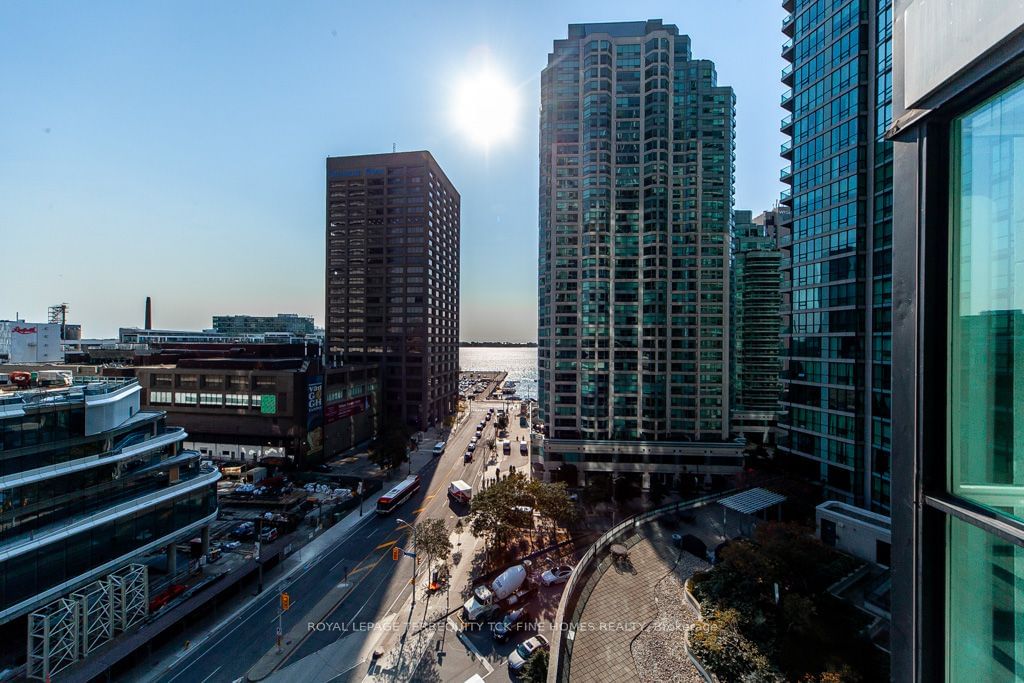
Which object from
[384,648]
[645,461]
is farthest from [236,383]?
[645,461]

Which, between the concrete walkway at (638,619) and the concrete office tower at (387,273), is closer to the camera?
the concrete walkway at (638,619)

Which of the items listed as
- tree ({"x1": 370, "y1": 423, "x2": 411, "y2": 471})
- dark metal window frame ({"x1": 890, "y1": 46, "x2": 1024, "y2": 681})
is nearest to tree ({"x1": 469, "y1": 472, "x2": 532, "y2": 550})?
tree ({"x1": 370, "y1": 423, "x2": 411, "y2": 471})

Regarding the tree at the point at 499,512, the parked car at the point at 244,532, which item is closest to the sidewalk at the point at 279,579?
the parked car at the point at 244,532

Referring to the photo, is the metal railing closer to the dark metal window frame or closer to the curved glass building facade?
the dark metal window frame

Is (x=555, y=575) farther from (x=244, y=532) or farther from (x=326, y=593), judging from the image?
(x=244, y=532)

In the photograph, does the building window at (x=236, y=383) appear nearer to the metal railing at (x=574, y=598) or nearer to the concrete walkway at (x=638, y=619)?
the metal railing at (x=574, y=598)

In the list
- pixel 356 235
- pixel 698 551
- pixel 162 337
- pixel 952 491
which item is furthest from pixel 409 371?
pixel 162 337

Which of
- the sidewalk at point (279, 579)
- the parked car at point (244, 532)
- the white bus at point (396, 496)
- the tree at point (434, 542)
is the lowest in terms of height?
the sidewalk at point (279, 579)
